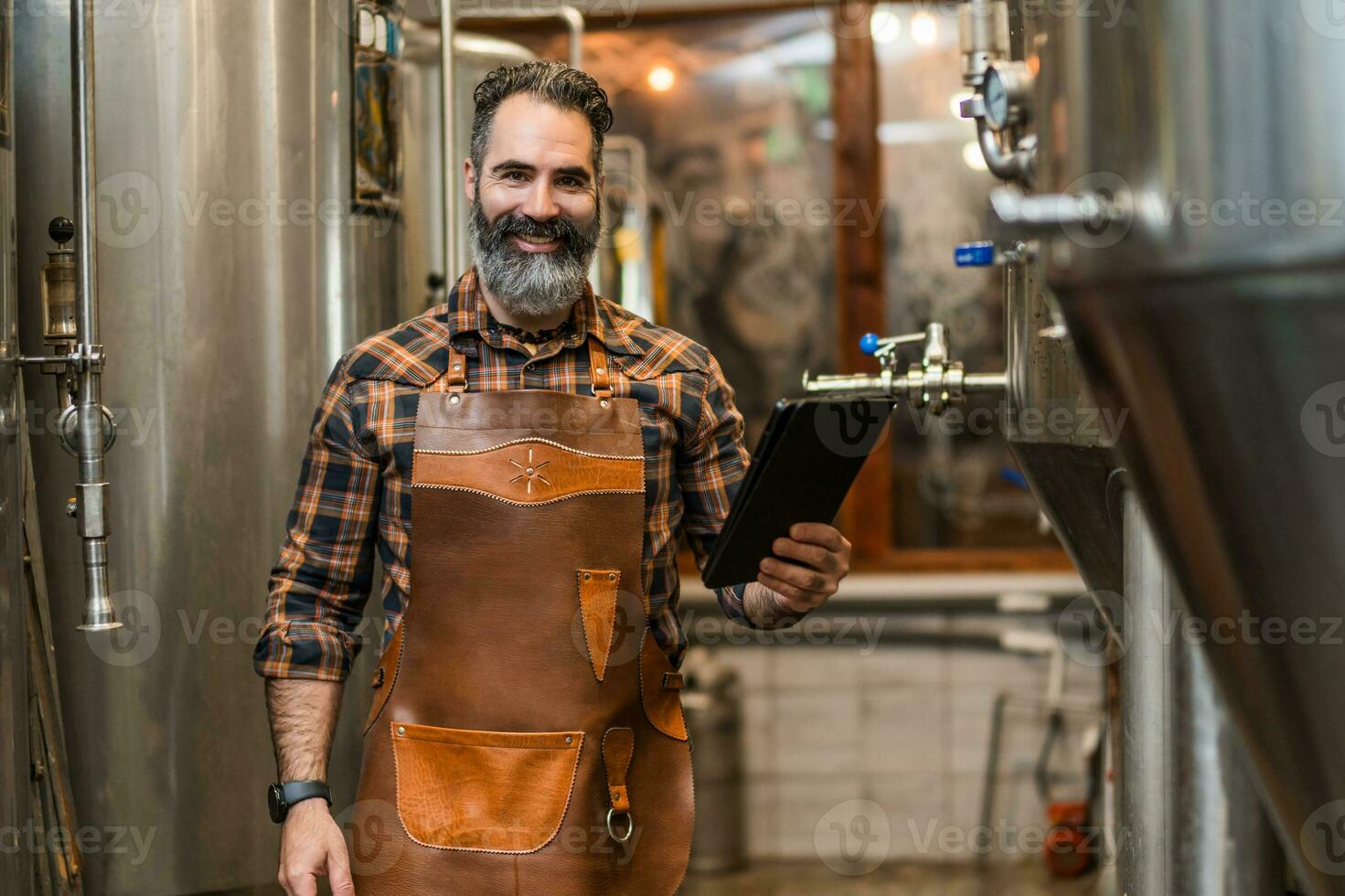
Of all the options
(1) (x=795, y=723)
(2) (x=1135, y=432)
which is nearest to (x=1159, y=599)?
(2) (x=1135, y=432)

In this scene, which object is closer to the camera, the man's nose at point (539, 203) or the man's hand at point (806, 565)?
the man's hand at point (806, 565)

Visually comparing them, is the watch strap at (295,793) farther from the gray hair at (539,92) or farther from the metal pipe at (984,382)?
the metal pipe at (984,382)

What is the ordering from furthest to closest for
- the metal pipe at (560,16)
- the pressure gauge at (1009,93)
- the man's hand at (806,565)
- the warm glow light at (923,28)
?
the warm glow light at (923,28), the metal pipe at (560,16), the man's hand at (806,565), the pressure gauge at (1009,93)

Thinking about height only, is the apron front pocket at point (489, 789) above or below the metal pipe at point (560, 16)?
below

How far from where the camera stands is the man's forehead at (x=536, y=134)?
5.21 ft

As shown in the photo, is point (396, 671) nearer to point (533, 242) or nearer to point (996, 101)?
point (533, 242)

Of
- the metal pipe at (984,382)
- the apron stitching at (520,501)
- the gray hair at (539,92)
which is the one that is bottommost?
the apron stitching at (520,501)

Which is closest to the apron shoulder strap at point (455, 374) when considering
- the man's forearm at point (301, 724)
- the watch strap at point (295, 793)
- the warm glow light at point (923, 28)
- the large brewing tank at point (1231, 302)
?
the man's forearm at point (301, 724)

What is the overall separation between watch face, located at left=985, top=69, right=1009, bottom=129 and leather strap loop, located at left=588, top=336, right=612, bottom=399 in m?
0.67

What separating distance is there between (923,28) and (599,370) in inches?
109

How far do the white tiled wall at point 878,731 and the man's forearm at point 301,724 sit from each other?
7.73ft

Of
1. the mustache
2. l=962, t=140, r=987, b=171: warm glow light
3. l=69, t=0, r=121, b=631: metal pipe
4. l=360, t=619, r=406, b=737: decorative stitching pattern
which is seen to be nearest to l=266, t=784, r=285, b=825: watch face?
l=360, t=619, r=406, b=737: decorative stitching pattern

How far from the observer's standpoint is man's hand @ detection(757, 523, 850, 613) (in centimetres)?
142

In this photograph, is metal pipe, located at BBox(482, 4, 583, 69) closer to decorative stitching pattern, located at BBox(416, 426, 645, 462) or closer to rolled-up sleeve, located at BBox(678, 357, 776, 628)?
rolled-up sleeve, located at BBox(678, 357, 776, 628)
